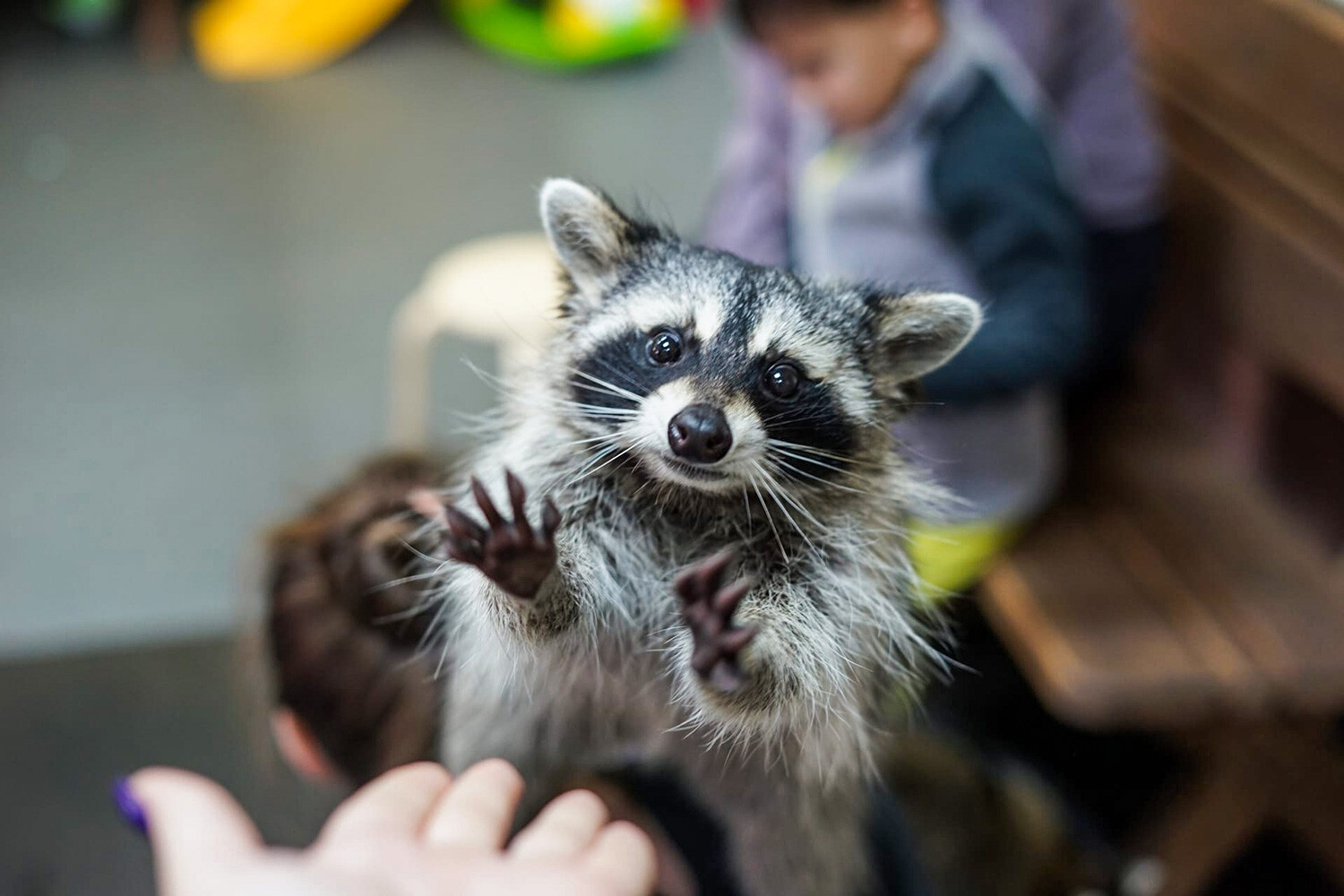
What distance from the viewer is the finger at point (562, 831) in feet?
1.89

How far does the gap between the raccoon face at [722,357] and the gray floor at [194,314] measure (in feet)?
1.30

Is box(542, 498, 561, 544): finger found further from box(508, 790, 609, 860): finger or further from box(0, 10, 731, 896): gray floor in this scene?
box(0, 10, 731, 896): gray floor

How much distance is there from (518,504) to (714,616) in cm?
13

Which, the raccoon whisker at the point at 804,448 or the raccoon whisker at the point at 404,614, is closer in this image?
the raccoon whisker at the point at 804,448

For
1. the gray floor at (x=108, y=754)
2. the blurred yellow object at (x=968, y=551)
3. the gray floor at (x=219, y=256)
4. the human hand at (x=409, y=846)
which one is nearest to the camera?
the human hand at (x=409, y=846)

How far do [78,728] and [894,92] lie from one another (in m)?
1.26

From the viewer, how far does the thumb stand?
520mm

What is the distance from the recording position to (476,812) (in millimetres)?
589

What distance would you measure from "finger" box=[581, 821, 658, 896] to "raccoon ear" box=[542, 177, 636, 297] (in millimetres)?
434

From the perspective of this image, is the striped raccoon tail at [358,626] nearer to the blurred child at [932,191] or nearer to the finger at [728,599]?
the finger at [728,599]

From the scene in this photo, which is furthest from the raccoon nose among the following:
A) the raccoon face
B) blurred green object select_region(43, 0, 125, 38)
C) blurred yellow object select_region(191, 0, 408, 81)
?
blurred green object select_region(43, 0, 125, 38)

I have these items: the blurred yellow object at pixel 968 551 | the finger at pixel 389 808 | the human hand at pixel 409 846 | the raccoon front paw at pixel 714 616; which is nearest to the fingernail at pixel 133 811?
the human hand at pixel 409 846

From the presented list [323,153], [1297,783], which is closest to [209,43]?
[323,153]

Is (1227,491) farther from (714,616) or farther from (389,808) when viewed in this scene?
(389,808)
